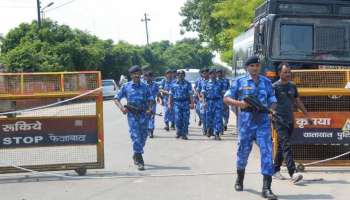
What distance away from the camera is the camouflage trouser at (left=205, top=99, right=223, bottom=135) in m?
15.0

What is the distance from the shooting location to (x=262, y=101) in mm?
7977

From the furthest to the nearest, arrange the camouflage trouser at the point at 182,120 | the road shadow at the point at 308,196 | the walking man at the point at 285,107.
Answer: the camouflage trouser at the point at 182,120
the walking man at the point at 285,107
the road shadow at the point at 308,196

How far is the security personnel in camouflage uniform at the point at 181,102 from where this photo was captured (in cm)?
1552

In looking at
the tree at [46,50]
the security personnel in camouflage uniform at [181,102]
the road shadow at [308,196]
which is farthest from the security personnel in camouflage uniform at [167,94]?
the tree at [46,50]

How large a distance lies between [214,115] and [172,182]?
6135 millimetres

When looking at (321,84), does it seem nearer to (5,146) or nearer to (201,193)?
(201,193)

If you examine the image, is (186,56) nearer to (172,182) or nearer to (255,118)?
(172,182)

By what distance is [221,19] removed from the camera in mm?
32344

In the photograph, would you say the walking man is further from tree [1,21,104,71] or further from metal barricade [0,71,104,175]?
tree [1,21,104,71]

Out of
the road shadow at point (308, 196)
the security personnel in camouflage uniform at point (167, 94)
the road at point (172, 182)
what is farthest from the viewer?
the security personnel in camouflage uniform at point (167, 94)

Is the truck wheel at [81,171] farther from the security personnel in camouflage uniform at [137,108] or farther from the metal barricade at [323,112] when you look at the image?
the metal barricade at [323,112]

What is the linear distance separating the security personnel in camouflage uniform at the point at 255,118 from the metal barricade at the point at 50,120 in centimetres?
266

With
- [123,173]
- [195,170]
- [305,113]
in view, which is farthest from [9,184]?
[305,113]

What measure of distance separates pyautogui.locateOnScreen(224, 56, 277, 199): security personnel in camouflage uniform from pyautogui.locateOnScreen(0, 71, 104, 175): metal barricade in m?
2.66
